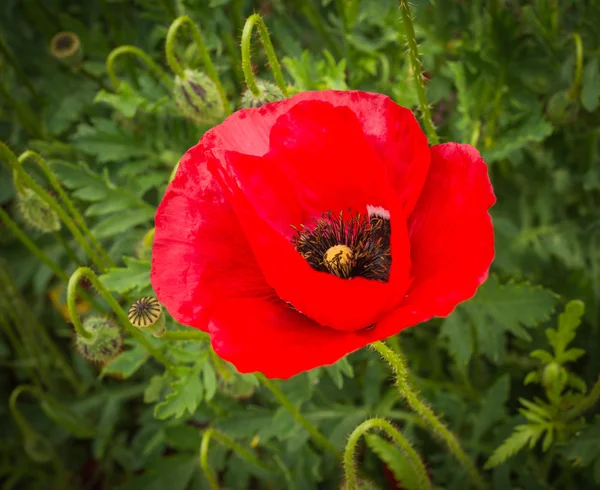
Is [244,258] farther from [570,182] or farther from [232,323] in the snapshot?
[570,182]

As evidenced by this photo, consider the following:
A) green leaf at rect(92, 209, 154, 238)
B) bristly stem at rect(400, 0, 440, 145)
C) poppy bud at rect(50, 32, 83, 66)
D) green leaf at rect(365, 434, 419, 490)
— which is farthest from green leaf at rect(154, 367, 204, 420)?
poppy bud at rect(50, 32, 83, 66)

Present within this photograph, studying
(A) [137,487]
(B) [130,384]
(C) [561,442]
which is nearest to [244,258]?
(C) [561,442]

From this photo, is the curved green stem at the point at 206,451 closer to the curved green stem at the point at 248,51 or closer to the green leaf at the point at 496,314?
the green leaf at the point at 496,314

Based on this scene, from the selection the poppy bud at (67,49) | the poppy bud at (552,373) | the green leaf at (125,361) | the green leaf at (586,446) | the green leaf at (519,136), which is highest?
the poppy bud at (67,49)

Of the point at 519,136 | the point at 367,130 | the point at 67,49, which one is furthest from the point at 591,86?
the point at 67,49

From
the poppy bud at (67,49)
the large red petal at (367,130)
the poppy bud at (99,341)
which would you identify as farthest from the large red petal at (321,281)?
the poppy bud at (67,49)

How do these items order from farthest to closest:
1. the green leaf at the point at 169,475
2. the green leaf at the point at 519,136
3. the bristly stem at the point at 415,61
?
the green leaf at the point at 169,475
the green leaf at the point at 519,136
the bristly stem at the point at 415,61

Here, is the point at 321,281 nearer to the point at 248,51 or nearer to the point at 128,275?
the point at 248,51
